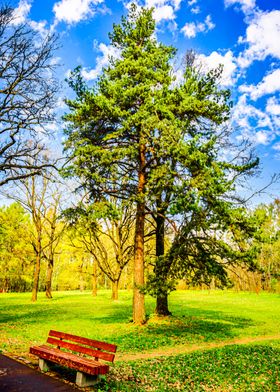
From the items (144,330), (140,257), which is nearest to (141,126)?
(140,257)

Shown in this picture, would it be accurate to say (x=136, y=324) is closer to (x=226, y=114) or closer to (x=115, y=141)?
(x=115, y=141)

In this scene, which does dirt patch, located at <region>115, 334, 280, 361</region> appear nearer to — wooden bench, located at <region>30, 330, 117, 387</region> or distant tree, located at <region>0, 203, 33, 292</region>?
wooden bench, located at <region>30, 330, 117, 387</region>

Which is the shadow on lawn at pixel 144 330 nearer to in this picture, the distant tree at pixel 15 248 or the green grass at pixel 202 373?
the green grass at pixel 202 373

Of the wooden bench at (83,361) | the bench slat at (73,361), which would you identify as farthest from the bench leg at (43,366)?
the bench slat at (73,361)

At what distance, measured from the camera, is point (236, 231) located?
1169cm

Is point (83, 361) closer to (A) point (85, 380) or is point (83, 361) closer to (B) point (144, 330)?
(A) point (85, 380)

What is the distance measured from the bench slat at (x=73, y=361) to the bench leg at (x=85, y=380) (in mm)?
163

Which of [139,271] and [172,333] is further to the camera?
Answer: [139,271]

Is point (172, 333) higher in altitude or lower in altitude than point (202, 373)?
lower

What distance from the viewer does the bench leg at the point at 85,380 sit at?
607 centimetres

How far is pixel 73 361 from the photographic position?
625 centimetres

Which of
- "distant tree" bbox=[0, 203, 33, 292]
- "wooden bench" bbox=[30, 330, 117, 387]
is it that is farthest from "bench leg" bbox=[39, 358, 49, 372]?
"distant tree" bbox=[0, 203, 33, 292]

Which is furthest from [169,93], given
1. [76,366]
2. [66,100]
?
[76,366]

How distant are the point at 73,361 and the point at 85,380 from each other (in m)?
0.41
